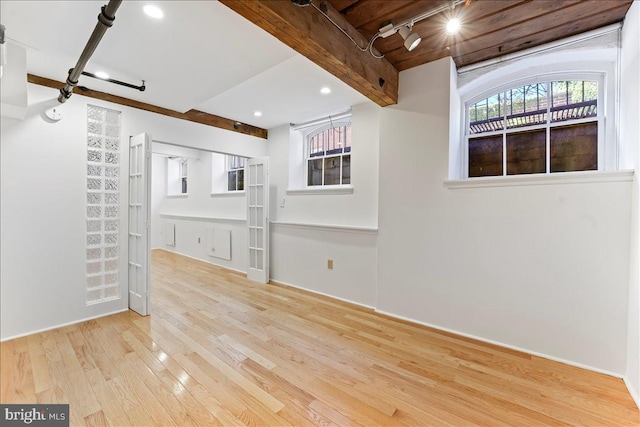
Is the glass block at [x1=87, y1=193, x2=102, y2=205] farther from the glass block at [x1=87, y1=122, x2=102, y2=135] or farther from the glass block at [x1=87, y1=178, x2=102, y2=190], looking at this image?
the glass block at [x1=87, y1=122, x2=102, y2=135]

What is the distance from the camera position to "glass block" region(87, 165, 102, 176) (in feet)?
9.35

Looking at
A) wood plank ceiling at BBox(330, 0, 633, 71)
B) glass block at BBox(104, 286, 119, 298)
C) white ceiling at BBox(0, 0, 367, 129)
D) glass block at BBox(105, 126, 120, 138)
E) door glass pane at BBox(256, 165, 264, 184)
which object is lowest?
glass block at BBox(104, 286, 119, 298)

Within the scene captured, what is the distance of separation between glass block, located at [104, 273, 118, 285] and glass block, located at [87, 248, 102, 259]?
235 millimetres

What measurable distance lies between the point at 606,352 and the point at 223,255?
493 cm

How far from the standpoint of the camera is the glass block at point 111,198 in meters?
2.97

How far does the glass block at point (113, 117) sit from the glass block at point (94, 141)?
223 mm

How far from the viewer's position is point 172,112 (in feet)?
11.4

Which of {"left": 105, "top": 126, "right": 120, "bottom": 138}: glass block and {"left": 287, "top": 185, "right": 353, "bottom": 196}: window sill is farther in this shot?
{"left": 287, "top": 185, "right": 353, "bottom": 196}: window sill

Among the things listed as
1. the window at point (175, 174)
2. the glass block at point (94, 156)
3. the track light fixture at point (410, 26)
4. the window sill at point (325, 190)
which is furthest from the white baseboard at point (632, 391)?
the window at point (175, 174)

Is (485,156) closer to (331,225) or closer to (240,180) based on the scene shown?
(331,225)

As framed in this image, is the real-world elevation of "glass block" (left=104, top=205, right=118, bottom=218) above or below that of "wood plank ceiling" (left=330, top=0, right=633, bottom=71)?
below

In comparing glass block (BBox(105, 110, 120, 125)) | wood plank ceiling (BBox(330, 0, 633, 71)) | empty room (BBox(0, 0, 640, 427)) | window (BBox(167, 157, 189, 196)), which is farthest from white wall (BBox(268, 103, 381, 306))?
window (BBox(167, 157, 189, 196))

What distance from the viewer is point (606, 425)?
1.47 meters

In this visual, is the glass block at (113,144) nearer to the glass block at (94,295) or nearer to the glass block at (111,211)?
the glass block at (111,211)
